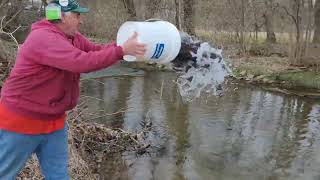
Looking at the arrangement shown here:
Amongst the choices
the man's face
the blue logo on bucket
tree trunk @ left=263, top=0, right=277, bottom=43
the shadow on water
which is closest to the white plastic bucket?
the blue logo on bucket

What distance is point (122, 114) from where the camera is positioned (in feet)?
33.2

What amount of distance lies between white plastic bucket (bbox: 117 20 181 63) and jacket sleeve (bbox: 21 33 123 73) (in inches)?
8.8

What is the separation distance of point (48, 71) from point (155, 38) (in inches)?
31.3

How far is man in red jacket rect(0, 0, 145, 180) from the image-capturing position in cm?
337

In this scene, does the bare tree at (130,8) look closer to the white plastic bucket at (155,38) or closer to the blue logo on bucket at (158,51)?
the white plastic bucket at (155,38)

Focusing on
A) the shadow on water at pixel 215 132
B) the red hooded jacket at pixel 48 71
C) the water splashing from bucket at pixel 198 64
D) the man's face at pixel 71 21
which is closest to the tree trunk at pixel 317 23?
the shadow on water at pixel 215 132

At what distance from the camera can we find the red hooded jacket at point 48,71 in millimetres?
3312

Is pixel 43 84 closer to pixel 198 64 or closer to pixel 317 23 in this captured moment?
pixel 198 64

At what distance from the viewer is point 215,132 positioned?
9250mm

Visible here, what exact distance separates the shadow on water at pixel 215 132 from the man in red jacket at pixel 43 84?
326 cm

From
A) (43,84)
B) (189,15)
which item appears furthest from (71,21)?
(189,15)

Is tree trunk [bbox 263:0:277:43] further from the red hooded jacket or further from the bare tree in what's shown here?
the red hooded jacket

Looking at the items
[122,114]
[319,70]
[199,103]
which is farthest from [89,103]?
[319,70]

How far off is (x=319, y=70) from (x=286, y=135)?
5.62 metres
